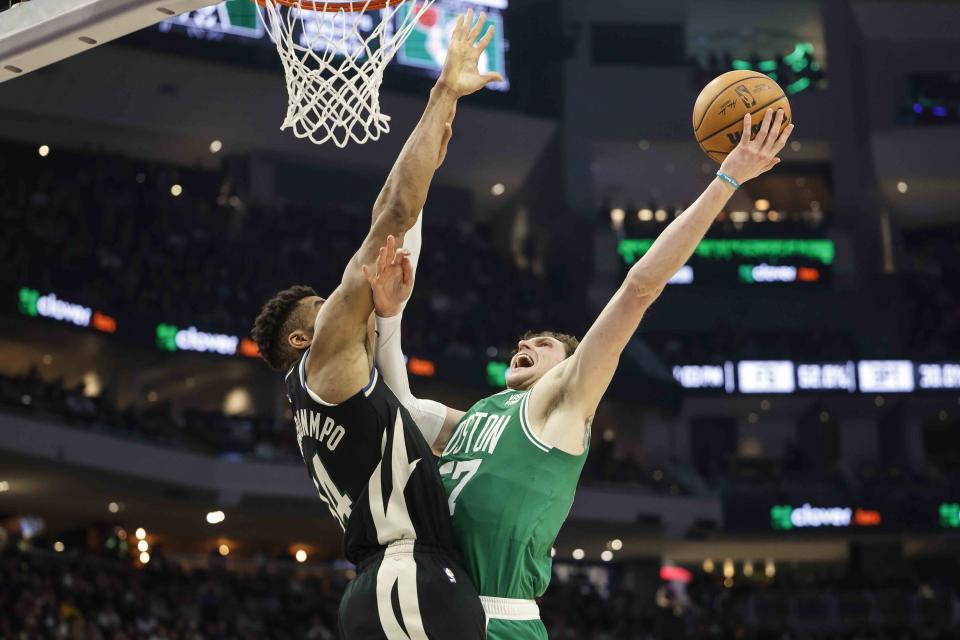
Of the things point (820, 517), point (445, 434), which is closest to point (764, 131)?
point (445, 434)

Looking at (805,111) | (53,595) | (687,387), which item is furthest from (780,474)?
(53,595)

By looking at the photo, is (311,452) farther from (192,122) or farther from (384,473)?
(192,122)

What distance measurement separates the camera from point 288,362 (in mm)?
4805

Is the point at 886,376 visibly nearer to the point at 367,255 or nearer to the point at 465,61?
the point at 465,61

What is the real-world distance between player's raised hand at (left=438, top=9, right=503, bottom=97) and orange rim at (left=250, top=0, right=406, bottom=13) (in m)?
1.18

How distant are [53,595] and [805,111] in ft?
82.7

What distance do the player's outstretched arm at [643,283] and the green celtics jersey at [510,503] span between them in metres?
0.13

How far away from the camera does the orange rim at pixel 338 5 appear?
6.11m

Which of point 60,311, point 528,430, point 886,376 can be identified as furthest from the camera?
point 886,376

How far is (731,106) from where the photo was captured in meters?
4.82

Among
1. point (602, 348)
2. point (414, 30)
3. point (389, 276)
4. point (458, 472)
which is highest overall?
point (389, 276)

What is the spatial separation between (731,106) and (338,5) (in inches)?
92.4

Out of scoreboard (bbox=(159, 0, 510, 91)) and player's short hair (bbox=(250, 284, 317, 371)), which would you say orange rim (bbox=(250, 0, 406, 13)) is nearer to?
player's short hair (bbox=(250, 284, 317, 371))

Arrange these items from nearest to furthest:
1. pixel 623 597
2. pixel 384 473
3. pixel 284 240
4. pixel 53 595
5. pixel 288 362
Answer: pixel 384 473 → pixel 288 362 → pixel 53 595 → pixel 623 597 → pixel 284 240
